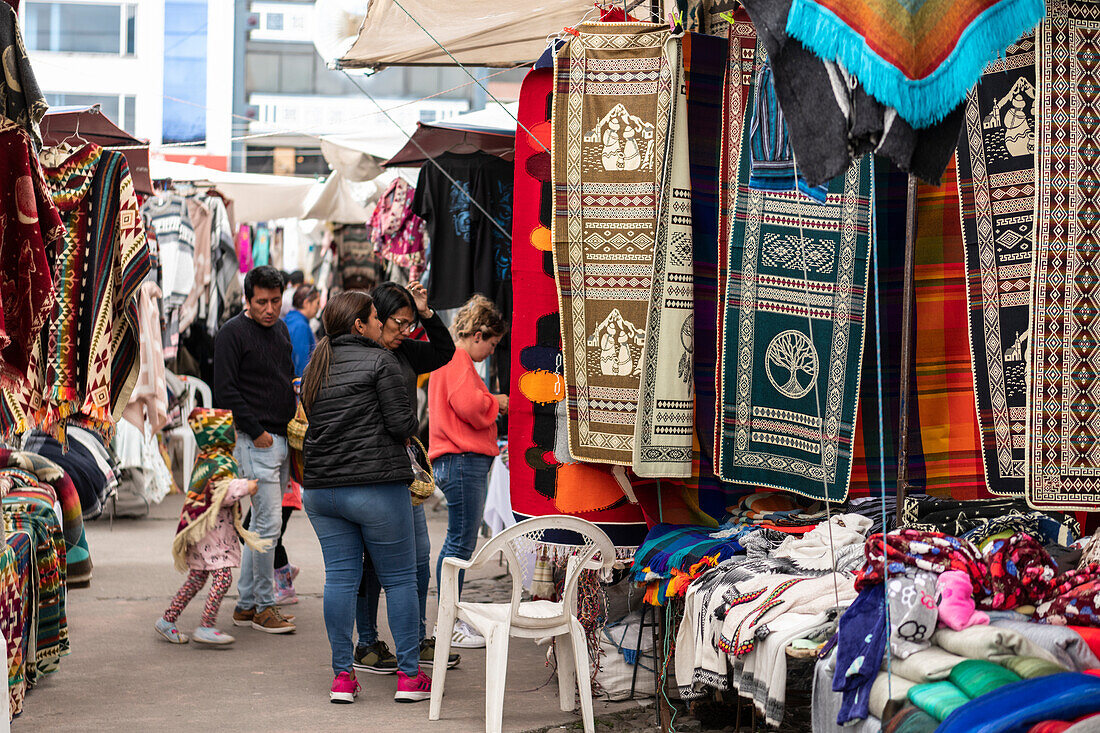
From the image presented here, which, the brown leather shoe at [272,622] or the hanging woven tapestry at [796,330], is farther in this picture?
the brown leather shoe at [272,622]

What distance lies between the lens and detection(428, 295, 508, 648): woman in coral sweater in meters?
5.69

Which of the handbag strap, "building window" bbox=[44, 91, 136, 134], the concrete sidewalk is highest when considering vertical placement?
"building window" bbox=[44, 91, 136, 134]

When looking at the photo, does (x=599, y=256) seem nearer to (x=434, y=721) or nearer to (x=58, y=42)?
(x=434, y=721)

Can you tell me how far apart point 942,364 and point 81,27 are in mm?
21712

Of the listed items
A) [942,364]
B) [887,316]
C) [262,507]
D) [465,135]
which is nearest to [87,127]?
[465,135]

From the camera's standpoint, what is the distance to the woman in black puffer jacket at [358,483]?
4.83 meters

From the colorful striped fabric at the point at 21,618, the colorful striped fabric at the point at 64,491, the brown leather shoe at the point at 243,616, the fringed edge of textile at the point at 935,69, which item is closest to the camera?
the fringed edge of textile at the point at 935,69

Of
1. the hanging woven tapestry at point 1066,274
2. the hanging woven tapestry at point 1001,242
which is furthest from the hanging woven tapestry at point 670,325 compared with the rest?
the hanging woven tapestry at point 1066,274

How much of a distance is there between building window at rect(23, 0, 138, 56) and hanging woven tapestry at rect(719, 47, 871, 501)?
19712mm

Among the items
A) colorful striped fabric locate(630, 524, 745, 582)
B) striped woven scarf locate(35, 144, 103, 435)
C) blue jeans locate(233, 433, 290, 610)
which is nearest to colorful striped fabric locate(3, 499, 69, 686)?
striped woven scarf locate(35, 144, 103, 435)

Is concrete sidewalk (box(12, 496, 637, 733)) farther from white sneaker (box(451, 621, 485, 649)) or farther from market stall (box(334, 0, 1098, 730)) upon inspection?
market stall (box(334, 0, 1098, 730))

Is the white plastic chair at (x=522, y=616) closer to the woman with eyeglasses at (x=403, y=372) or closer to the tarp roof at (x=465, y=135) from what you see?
the woman with eyeglasses at (x=403, y=372)

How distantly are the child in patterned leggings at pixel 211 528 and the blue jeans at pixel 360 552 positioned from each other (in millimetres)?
1033

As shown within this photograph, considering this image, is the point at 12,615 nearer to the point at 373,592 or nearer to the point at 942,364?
the point at 373,592
